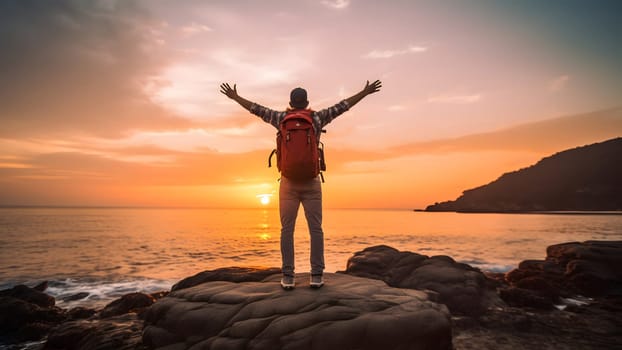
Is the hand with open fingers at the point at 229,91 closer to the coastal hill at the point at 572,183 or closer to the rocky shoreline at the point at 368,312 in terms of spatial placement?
the rocky shoreline at the point at 368,312

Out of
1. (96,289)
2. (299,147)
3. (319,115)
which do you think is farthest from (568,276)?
(96,289)

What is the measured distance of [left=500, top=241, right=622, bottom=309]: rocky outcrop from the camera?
1498 cm

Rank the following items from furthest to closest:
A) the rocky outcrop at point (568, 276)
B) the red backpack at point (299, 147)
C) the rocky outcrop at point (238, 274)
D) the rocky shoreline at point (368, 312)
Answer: the rocky outcrop at point (568, 276), the rocky outcrop at point (238, 274), the red backpack at point (299, 147), the rocky shoreline at point (368, 312)

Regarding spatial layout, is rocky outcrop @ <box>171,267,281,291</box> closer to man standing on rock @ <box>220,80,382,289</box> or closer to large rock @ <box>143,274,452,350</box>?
large rock @ <box>143,274,452,350</box>

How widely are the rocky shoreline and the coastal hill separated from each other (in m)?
180

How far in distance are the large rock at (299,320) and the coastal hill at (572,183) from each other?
200982 mm

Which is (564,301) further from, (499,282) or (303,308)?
(303,308)

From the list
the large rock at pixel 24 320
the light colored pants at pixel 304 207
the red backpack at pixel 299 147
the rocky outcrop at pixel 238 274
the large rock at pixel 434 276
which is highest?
the red backpack at pixel 299 147

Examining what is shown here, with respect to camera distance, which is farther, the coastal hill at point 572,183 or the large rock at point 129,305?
the coastal hill at point 572,183

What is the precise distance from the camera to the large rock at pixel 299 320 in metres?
5.19

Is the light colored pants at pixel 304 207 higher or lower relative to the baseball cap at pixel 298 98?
lower

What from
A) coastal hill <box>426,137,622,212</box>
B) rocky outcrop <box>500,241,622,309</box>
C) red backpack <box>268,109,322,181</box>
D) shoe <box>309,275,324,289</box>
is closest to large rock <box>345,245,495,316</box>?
rocky outcrop <box>500,241,622,309</box>

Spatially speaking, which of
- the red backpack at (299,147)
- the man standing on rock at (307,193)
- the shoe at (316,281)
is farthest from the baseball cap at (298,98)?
the shoe at (316,281)

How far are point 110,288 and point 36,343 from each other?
451 inches
